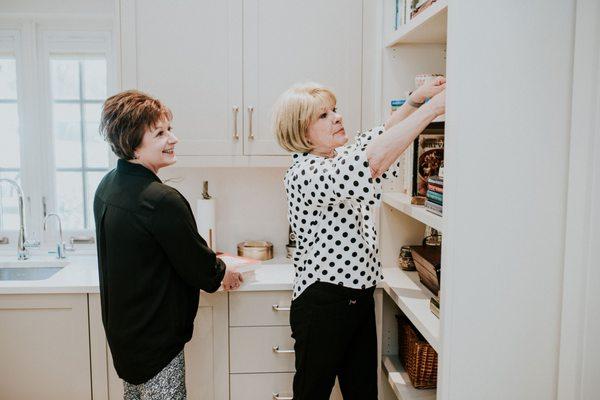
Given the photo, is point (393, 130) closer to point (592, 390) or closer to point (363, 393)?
point (592, 390)

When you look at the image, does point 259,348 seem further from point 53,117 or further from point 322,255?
point 53,117

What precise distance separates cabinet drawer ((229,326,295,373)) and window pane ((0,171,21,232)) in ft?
4.44

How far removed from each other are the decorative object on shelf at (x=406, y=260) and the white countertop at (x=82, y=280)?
456 millimetres

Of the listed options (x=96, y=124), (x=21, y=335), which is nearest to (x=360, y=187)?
(x=21, y=335)

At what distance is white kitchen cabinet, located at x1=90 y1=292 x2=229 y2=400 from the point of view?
2139 mm

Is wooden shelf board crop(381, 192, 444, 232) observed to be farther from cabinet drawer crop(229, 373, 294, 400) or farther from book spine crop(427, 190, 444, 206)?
cabinet drawer crop(229, 373, 294, 400)

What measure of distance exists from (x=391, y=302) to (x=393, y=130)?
998 mm

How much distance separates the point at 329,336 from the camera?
1.73 metres

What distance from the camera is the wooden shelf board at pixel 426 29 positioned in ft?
5.14

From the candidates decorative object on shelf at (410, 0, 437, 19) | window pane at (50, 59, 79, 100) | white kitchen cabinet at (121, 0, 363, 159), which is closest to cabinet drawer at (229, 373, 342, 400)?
white kitchen cabinet at (121, 0, 363, 159)

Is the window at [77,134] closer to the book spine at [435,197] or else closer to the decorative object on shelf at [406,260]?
the decorative object on shelf at [406,260]

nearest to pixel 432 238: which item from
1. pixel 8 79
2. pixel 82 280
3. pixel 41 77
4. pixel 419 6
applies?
pixel 419 6

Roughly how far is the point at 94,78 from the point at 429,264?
6.06ft

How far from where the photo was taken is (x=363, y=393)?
1.87 metres
